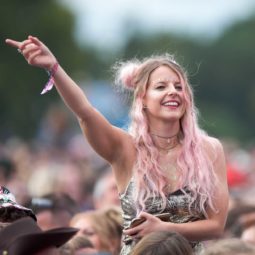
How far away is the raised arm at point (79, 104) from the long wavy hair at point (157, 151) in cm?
13

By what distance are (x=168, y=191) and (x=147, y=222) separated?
285mm

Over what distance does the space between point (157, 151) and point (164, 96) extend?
29 cm

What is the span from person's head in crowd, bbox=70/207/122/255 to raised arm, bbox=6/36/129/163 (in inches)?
78.5

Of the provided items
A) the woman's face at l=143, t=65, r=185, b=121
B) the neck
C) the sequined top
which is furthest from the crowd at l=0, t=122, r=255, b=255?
the woman's face at l=143, t=65, r=185, b=121

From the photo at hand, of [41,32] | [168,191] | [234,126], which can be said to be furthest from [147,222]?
[234,126]

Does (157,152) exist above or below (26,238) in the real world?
above

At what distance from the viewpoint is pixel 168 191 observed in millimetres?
6789

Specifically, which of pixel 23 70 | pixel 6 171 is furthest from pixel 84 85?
pixel 6 171

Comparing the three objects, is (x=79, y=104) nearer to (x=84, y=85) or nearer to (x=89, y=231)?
(x=89, y=231)

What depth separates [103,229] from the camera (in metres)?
8.91

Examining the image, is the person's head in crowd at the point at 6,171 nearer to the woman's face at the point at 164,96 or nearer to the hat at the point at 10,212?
the woman's face at the point at 164,96

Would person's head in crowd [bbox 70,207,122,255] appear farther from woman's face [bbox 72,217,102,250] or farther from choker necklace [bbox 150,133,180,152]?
choker necklace [bbox 150,133,180,152]

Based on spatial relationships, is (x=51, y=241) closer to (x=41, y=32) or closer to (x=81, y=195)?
(x=81, y=195)

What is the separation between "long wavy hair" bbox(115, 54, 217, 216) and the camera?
267 inches
